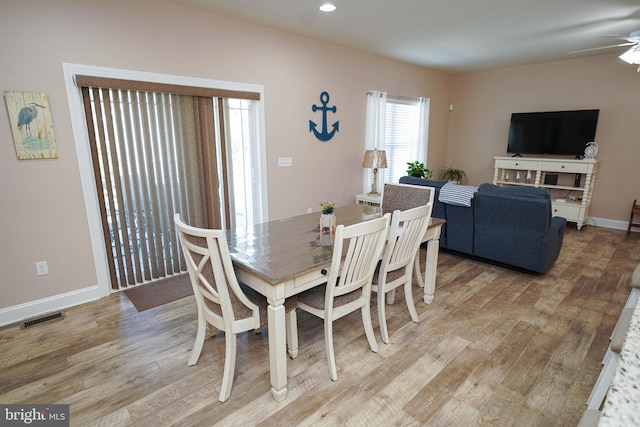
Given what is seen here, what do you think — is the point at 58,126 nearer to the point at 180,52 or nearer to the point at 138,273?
the point at 180,52

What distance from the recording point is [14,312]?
255 cm

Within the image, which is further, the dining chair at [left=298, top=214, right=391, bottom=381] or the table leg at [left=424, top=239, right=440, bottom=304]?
the table leg at [left=424, top=239, right=440, bottom=304]

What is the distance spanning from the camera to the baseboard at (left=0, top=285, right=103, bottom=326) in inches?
100.0

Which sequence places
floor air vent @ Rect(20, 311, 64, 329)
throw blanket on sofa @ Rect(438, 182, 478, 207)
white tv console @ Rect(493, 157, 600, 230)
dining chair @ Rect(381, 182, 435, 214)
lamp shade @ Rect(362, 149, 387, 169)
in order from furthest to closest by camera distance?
1. white tv console @ Rect(493, 157, 600, 230)
2. lamp shade @ Rect(362, 149, 387, 169)
3. throw blanket on sofa @ Rect(438, 182, 478, 207)
4. dining chair @ Rect(381, 182, 435, 214)
5. floor air vent @ Rect(20, 311, 64, 329)

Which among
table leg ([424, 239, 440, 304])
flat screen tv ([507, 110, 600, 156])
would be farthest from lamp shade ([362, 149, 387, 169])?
flat screen tv ([507, 110, 600, 156])

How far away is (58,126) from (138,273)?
1.41 metres

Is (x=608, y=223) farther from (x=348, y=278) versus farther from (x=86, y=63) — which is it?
(x=86, y=63)

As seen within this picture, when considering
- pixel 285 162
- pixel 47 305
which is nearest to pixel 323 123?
pixel 285 162

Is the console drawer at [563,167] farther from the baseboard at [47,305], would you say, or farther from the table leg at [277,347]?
the baseboard at [47,305]

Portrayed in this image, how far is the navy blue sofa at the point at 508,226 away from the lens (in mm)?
3133

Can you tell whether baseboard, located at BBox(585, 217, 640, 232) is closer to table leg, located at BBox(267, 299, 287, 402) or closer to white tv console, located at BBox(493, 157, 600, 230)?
white tv console, located at BBox(493, 157, 600, 230)

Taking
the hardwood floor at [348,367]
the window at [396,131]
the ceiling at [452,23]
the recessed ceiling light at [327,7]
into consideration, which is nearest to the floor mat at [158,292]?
the hardwood floor at [348,367]

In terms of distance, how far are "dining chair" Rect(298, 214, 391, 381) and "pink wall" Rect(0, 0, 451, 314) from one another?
7.04 feet

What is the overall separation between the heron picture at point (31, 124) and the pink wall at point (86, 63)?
0.14ft
